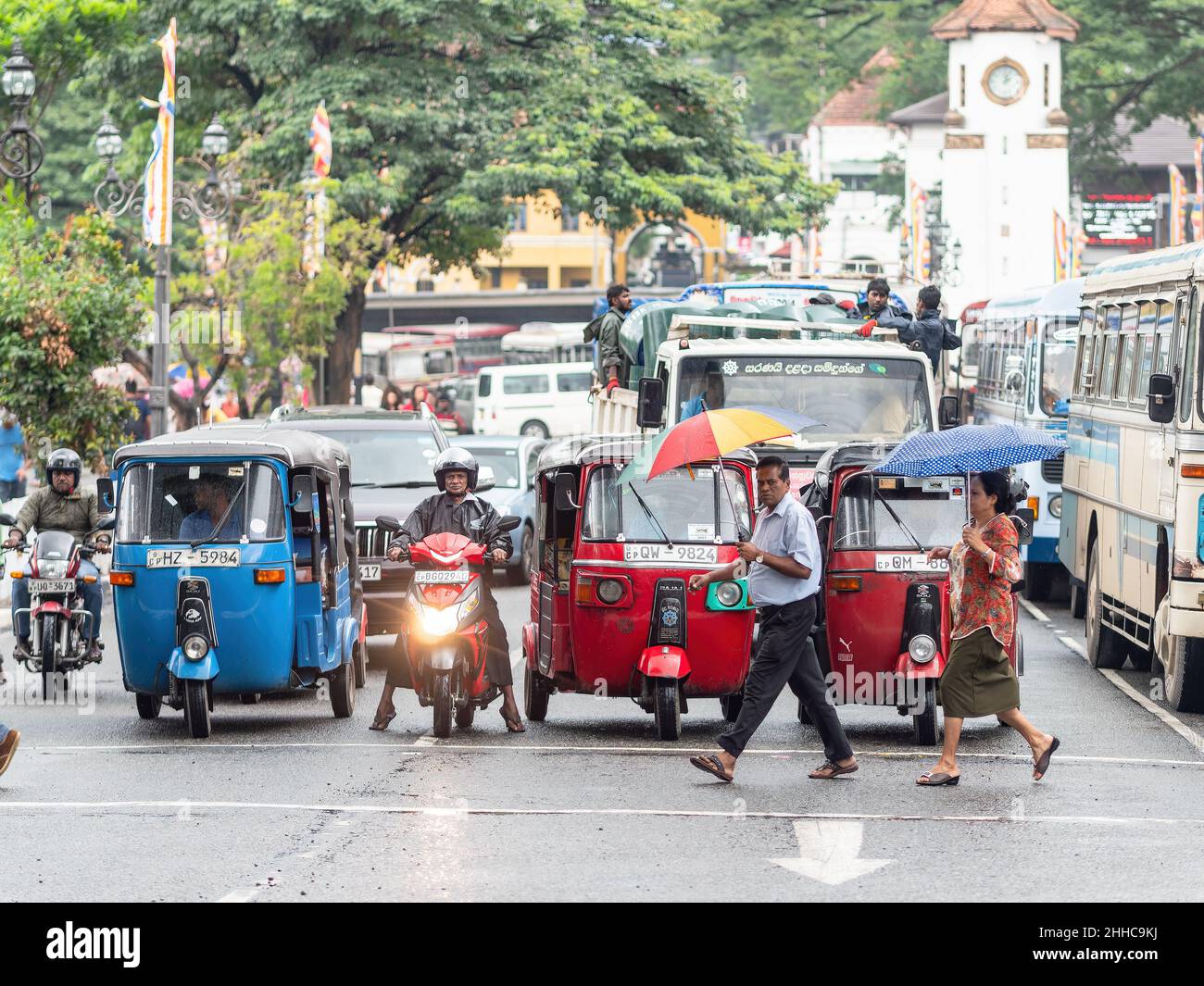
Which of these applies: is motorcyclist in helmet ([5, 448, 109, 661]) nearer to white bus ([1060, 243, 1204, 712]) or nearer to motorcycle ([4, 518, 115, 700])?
motorcycle ([4, 518, 115, 700])

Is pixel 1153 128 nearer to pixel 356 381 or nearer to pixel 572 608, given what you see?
pixel 356 381

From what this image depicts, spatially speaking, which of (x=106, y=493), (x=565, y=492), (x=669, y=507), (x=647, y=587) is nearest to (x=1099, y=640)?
(x=669, y=507)

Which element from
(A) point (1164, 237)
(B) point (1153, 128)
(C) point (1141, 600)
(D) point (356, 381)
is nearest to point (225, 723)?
(C) point (1141, 600)

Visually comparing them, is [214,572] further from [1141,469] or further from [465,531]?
[1141,469]

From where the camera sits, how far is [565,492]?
1373 cm

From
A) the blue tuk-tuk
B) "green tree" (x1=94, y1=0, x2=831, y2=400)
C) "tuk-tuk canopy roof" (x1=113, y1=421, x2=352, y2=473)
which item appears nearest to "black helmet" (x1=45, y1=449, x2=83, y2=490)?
"tuk-tuk canopy roof" (x1=113, y1=421, x2=352, y2=473)

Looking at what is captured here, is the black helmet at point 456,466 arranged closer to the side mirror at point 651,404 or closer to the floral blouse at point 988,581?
the floral blouse at point 988,581

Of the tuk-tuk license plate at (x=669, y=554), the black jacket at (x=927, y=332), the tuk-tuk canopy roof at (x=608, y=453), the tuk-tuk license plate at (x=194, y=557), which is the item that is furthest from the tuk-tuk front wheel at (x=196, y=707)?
the black jacket at (x=927, y=332)

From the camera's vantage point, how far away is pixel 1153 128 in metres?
99.9

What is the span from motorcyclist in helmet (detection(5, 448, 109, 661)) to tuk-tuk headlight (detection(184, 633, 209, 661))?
2982 mm

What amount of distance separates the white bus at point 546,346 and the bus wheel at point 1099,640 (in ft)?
179

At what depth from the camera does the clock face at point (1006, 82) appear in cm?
8388

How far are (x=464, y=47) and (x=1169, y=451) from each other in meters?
33.2

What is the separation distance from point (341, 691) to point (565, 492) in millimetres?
2384
